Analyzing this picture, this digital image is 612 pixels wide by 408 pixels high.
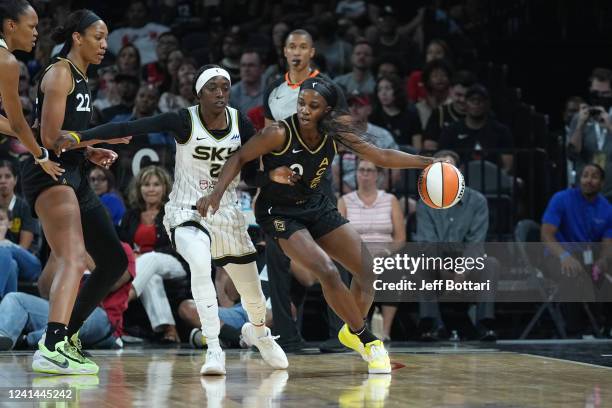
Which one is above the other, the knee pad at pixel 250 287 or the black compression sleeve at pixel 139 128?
the black compression sleeve at pixel 139 128

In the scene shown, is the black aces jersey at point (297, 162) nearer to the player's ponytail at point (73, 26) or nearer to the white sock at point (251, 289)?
the white sock at point (251, 289)

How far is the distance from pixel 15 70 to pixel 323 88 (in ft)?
5.58

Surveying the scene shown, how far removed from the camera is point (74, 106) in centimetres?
627

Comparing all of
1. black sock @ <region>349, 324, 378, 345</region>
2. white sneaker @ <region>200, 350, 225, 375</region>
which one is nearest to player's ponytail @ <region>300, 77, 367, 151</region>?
black sock @ <region>349, 324, 378, 345</region>

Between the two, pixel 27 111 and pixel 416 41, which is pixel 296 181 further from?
pixel 416 41

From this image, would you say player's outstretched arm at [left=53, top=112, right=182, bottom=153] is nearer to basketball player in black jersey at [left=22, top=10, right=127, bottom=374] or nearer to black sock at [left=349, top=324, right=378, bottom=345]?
basketball player in black jersey at [left=22, top=10, right=127, bottom=374]

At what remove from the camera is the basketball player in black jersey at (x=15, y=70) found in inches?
228

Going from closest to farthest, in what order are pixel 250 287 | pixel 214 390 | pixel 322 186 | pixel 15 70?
pixel 214 390 < pixel 15 70 < pixel 250 287 < pixel 322 186

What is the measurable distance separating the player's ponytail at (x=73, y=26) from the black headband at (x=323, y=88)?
125 centimetres

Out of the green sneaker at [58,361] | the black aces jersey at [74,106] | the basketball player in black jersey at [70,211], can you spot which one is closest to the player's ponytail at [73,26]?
the basketball player in black jersey at [70,211]

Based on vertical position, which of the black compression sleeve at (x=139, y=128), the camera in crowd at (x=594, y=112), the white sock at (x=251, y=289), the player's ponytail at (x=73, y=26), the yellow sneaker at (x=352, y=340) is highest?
the player's ponytail at (x=73, y=26)

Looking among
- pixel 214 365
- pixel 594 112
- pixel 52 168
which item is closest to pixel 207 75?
pixel 52 168

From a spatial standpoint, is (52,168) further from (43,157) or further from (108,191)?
(108,191)

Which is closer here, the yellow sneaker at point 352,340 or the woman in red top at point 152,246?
the yellow sneaker at point 352,340
